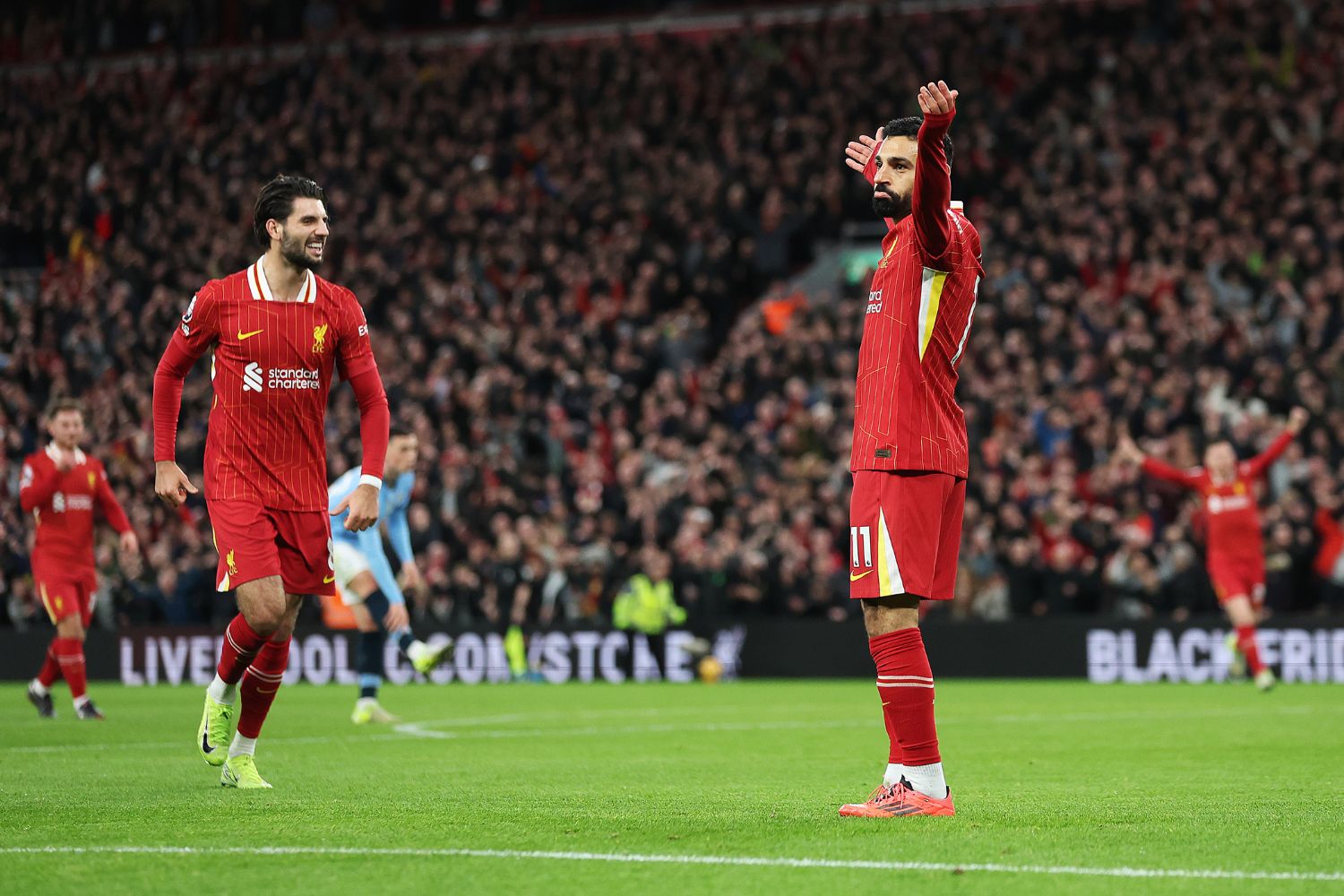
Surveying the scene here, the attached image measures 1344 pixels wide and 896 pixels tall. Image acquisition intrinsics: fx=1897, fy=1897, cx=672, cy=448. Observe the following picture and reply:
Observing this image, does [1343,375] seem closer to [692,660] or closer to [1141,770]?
[692,660]

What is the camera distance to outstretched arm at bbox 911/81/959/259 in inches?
266

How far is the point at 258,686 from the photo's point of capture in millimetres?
9023

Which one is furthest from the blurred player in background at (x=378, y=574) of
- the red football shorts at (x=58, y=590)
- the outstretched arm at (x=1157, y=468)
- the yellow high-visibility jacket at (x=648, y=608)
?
the yellow high-visibility jacket at (x=648, y=608)

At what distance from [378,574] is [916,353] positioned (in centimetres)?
860

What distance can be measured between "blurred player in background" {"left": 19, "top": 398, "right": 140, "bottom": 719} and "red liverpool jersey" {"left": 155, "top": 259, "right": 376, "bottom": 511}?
24.1 ft

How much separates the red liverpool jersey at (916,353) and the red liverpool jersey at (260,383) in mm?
2560

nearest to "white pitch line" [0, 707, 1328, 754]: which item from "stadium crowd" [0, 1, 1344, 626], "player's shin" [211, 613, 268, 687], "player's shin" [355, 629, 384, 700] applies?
"player's shin" [355, 629, 384, 700]

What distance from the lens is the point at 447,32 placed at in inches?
1443

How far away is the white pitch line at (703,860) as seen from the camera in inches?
232

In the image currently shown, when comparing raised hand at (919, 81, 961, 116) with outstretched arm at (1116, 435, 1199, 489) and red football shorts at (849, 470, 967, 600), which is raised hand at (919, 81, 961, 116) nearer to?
red football shorts at (849, 470, 967, 600)

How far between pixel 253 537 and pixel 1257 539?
13.5 m

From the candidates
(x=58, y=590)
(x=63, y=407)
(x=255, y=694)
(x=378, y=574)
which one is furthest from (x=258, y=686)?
(x=58, y=590)

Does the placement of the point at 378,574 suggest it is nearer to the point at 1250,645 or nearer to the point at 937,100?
the point at 1250,645

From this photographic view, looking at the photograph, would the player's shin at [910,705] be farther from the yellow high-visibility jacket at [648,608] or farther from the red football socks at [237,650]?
the yellow high-visibility jacket at [648,608]
